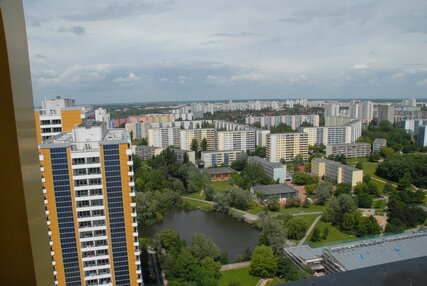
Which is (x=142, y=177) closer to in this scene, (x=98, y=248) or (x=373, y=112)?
(x=98, y=248)

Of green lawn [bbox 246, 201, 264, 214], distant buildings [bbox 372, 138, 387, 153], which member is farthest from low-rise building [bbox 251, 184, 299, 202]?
distant buildings [bbox 372, 138, 387, 153]

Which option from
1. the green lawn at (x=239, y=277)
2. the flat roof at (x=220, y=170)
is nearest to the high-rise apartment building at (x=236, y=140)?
the flat roof at (x=220, y=170)

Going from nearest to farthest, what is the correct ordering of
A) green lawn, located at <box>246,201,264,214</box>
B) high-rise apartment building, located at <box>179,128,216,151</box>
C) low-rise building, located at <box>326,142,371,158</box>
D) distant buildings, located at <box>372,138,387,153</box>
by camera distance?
green lawn, located at <box>246,201,264,214</box> → low-rise building, located at <box>326,142,371,158</box> → distant buildings, located at <box>372,138,387,153</box> → high-rise apartment building, located at <box>179,128,216,151</box>

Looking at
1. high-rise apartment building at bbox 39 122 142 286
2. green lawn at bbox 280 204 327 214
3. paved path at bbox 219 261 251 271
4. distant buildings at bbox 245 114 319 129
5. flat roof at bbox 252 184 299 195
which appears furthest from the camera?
distant buildings at bbox 245 114 319 129

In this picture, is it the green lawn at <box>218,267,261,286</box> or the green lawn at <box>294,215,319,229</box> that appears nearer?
the green lawn at <box>218,267,261,286</box>

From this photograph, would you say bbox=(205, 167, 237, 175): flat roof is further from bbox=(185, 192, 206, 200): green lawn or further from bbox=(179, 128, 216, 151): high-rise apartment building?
bbox=(179, 128, 216, 151): high-rise apartment building

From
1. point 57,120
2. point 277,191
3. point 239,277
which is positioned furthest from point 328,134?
point 57,120

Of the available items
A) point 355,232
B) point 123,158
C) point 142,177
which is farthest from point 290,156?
point 123,158
